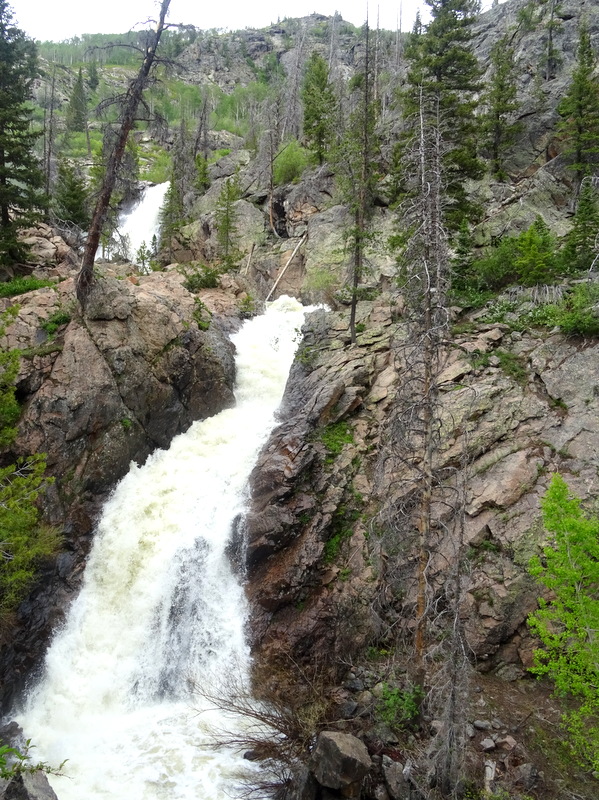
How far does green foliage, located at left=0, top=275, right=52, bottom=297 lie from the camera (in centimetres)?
2054

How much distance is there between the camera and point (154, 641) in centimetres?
1380

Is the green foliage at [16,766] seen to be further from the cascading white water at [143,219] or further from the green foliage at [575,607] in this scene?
the cascading white water at [143,219]

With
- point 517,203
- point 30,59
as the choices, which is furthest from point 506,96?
point 30,59

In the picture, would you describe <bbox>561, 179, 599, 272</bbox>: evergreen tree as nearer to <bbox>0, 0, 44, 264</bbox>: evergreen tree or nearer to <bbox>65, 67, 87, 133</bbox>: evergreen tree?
<bbox>0, 0, 44, 264</bbox>: evergreen tree

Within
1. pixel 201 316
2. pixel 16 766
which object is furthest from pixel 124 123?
pixel 16 766

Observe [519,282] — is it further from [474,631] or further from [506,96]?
[506,96]

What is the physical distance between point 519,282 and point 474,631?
14052 mm

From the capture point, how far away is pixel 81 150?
73.6 meters

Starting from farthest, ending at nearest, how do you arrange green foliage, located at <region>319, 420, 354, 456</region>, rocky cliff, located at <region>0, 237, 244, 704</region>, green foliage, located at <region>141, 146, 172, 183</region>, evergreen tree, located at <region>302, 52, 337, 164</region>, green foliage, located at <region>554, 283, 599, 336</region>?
green foliage, located at <region>141, 146, 172, 183</region>, evergreen tree, located at <region>302, 52, 337, 164</region>, green foliage, located at <region>319, 420, 354, 456</region>, green foliage, located at <region>554, 283, 599, 336</region>, rocky cliff, located at <region>0, 237, 244, 704</region>

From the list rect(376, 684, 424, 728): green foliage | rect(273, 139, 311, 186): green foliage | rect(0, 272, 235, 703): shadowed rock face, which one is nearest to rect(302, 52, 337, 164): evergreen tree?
rect(273, 139, 311, 186): green foliage

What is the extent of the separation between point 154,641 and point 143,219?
142 feet

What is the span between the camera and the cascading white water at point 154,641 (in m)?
10.8

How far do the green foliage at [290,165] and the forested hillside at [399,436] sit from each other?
9.01 m

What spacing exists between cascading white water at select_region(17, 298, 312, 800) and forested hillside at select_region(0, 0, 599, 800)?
2.51 feet
